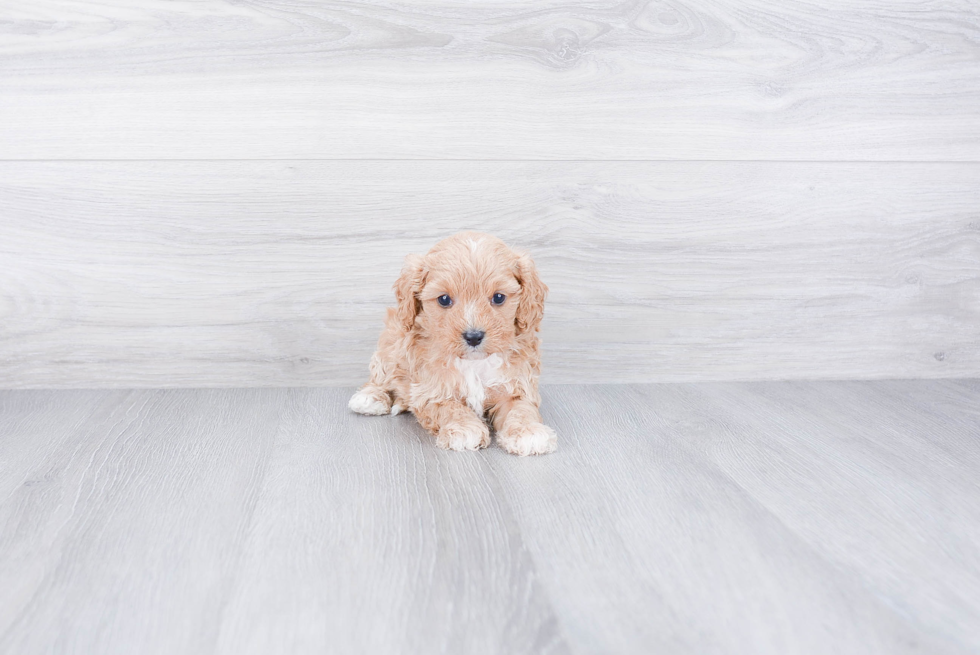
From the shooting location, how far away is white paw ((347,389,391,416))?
1.58 meters

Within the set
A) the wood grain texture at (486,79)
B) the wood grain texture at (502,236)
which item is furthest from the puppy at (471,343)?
the wood grain texture at (486,79)

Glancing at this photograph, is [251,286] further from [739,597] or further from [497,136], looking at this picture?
[739,597]

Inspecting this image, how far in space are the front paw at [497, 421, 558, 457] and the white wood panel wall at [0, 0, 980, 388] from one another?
503mm

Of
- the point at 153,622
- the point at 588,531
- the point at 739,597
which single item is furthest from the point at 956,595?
the point at 153,622

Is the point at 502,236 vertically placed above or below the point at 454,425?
above

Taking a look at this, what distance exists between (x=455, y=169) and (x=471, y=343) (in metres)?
0.60

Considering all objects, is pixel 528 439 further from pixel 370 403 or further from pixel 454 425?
pixel 370 403

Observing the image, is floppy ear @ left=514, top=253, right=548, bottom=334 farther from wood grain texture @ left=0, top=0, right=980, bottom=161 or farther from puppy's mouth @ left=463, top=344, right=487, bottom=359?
wood grain texture @ left=0, top=0, right=980, bottom=161

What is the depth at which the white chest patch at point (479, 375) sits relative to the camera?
143 cm

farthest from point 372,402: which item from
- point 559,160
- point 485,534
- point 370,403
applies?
point 559,160

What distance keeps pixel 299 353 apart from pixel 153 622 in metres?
1.04

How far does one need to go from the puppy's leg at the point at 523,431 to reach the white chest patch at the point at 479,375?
6 centimetres

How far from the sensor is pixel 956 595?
2.85 feet

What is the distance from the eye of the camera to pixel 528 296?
1388 millimetres
